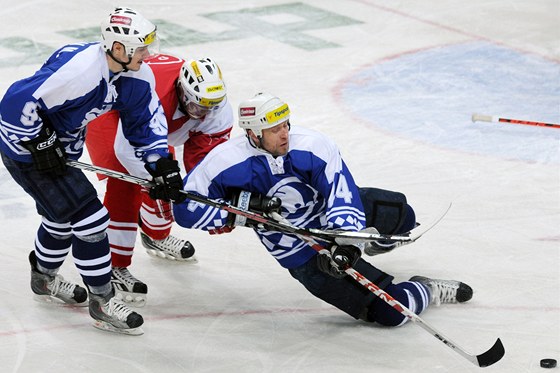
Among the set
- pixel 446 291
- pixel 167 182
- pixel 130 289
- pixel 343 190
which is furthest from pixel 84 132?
pixel 446 291

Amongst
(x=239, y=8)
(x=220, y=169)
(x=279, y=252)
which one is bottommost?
(x=239, y=8)

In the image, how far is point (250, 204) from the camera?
12.9ft

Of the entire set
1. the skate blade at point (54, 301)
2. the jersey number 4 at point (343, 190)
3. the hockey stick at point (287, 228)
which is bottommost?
the skate blade at point (54, 301)

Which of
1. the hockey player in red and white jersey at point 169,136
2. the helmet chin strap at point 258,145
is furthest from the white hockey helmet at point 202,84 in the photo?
the helmet chin strap at point 258,145

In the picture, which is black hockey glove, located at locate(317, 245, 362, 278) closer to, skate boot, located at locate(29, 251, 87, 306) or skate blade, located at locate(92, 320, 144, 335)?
skate blade, located at locate(92, 320, 144, 335)

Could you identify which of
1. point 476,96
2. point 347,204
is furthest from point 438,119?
point 347,204

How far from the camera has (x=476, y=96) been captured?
6.72 metres

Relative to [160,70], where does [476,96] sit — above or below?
below

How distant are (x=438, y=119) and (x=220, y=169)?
2.67 meters

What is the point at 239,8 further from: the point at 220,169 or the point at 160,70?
the point at 220,169

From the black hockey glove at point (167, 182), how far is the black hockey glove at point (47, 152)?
1.04 feet

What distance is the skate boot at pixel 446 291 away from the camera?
4.27m

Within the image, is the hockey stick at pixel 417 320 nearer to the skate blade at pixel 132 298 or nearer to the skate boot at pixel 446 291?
the skate boot at pixel 446 291

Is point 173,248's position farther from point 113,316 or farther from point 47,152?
point 47,152
